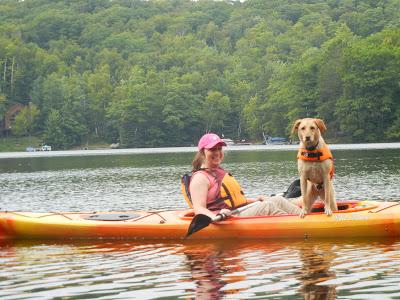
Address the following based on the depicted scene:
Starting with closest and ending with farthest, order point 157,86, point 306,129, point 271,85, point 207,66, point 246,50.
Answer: point 306,129 → point 271,85 → point 157,86 → point 207,66 → point 246,50

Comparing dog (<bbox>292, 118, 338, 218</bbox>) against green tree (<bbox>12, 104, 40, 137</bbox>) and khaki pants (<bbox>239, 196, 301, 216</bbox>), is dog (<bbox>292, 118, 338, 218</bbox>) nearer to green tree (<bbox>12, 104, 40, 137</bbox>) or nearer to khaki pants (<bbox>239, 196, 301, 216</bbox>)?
khaki pants (<bbox>239, 196, 301, 216</bbox>)

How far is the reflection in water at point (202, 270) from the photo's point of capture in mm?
8734

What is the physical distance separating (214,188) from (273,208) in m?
1.09

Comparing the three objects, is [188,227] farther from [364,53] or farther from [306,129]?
[364,53]

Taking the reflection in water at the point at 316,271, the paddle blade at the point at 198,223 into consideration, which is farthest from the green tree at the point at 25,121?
the reflection in water at the point at 316,271

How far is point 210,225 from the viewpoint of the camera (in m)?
12.4

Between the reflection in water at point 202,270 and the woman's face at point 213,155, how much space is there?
1.33 m

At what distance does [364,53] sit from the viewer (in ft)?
268

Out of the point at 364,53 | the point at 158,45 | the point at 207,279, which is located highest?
the point at 158,45

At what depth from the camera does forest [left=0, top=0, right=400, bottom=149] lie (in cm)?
8344

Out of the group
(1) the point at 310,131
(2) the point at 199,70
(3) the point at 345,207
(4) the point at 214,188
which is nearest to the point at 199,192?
(4) the point at 214,188

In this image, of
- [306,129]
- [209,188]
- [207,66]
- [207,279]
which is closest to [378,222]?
[306,129]

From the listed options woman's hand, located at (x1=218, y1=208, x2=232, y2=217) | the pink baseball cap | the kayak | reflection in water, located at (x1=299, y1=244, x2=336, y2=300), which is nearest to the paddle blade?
woman's hand, located at (x1=218, y1=208, x2=232, y2=217)

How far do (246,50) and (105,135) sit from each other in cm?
3688
